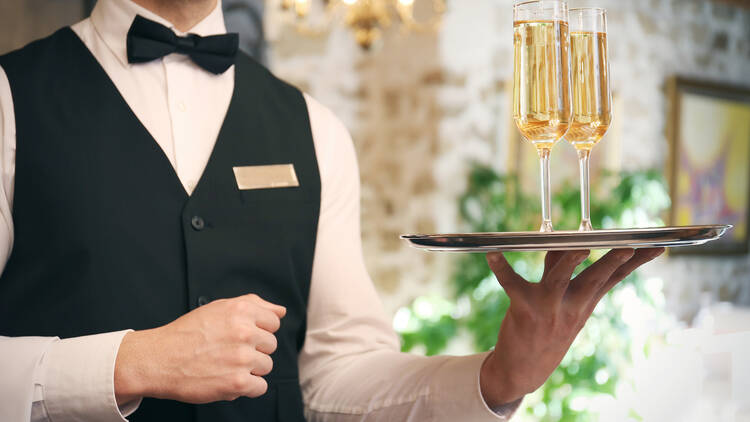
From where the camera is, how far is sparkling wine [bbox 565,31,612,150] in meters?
1.07

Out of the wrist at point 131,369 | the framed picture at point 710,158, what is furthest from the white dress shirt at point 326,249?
the framed picture at point 710,158

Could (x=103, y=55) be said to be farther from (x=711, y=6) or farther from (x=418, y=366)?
(x=711, y=6)

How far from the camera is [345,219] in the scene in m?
1.53

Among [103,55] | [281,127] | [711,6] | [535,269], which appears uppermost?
[711,6]

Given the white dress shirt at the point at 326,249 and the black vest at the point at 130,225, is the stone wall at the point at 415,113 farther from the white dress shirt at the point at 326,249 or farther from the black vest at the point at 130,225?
the black vest at the point at 130,225

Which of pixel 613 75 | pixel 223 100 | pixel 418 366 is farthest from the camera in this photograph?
pixel 613 75

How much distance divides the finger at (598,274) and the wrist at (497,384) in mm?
174

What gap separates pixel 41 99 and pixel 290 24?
2.71 m

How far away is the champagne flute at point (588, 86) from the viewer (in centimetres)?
108

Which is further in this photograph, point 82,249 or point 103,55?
point 103,55

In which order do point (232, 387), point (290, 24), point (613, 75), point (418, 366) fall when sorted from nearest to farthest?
point (232, 387), point (418, 366), point (290, 24), point (613, 75)

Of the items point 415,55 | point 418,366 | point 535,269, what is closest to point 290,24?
point 415,55

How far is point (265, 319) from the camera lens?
3.64ft

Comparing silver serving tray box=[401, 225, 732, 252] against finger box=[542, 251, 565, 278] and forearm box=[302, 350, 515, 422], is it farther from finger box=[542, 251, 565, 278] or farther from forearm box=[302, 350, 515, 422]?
forearm box=[302, 350, 515, 422]
